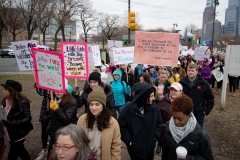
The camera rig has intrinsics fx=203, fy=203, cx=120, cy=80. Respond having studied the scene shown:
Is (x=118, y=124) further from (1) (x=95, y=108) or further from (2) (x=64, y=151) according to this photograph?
(2) (x=64, y=151)

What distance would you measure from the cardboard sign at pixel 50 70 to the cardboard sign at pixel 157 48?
2.76 metres

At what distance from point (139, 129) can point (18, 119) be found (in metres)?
2.03

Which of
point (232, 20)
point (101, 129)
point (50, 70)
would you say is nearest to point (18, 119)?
point (50, 70)

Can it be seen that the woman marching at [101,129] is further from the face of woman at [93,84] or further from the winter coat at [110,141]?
the face of woman at [93,84]

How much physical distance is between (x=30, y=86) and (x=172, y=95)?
31.3ft

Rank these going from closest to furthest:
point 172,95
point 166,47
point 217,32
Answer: point 172,95
point 166,47
point 217,32

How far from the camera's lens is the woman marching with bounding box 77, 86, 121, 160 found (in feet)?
8.34

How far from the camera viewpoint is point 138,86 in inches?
109

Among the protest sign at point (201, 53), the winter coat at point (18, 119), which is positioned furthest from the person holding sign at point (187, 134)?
the protest sign at point (201, 53)

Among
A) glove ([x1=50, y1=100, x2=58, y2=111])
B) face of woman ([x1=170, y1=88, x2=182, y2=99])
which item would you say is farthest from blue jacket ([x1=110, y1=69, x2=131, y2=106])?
glove ([x1=50, y1=100, x2=58, y2=111])

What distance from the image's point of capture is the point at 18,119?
3.36 metres

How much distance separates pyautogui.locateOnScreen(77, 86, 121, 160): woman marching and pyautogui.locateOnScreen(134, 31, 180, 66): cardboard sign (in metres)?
2.95

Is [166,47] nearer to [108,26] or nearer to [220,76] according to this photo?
[220,76]

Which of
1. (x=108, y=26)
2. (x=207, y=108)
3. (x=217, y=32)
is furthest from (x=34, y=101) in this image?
(x=217, y=32)
